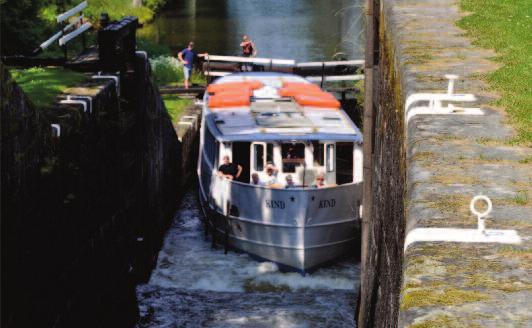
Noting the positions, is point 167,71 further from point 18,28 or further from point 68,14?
point 68,14

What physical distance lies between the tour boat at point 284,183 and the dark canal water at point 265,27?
14646 mm

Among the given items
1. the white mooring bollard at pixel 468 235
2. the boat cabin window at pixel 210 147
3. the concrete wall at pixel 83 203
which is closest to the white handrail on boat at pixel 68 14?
the concrete wall at pixel 83 203

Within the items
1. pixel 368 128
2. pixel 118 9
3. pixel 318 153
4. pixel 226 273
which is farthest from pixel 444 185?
pixel 118 9

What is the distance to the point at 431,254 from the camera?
3975 mm

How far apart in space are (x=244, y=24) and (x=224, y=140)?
3107 centimetres

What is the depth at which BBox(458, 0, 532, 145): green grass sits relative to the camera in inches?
240

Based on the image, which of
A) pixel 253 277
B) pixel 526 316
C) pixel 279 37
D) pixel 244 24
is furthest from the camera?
pixel 244 24

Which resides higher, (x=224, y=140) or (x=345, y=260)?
(x=224, y=140)

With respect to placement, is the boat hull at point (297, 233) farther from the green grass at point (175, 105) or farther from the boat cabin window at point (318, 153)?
the green grass at point (175, 105)

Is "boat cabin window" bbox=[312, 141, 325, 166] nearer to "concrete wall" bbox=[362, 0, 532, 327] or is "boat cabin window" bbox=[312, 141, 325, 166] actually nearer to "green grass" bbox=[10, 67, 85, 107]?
"green grass" bbox=[10, 67, 85, 107]

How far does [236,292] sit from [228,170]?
2.65 metres

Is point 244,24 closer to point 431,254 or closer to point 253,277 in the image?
point 253,277

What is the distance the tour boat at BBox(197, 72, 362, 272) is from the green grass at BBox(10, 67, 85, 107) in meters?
3.97

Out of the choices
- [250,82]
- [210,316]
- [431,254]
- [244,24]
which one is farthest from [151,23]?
[431,254]
